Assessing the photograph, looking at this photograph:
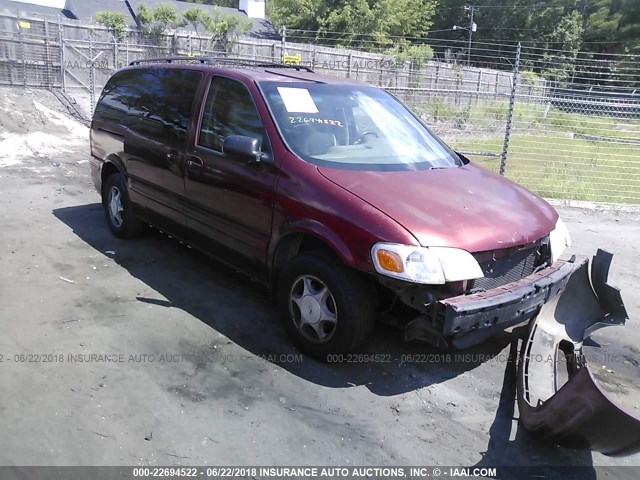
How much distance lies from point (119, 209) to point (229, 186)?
231 centimetres

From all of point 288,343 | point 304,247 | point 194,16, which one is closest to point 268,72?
point 304,247

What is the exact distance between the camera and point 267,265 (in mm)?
4020

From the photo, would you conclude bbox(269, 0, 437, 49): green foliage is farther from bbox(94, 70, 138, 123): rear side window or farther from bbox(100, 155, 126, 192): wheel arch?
bbox(100, 155, 126, 192): wheel arch

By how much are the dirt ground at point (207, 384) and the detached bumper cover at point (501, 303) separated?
59cm

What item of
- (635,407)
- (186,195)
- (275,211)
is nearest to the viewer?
(635,407)

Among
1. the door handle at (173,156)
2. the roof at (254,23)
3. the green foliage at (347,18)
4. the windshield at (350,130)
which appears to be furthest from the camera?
the green foliage at (347,18)

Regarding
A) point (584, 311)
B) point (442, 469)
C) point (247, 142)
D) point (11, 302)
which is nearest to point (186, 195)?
point (247, 142)

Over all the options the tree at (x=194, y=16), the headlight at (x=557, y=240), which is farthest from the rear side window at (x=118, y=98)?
the tree at (x=194, y=16)

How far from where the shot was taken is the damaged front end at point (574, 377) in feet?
8.59

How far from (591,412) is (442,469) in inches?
31.5

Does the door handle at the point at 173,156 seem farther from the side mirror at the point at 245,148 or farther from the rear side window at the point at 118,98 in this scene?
the rear side window at the point at 118,98

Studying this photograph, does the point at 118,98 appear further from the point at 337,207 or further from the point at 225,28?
the point at 225,28

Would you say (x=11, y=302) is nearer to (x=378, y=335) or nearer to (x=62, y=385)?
(x=62, y=385)

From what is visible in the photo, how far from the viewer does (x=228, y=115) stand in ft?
14.4
